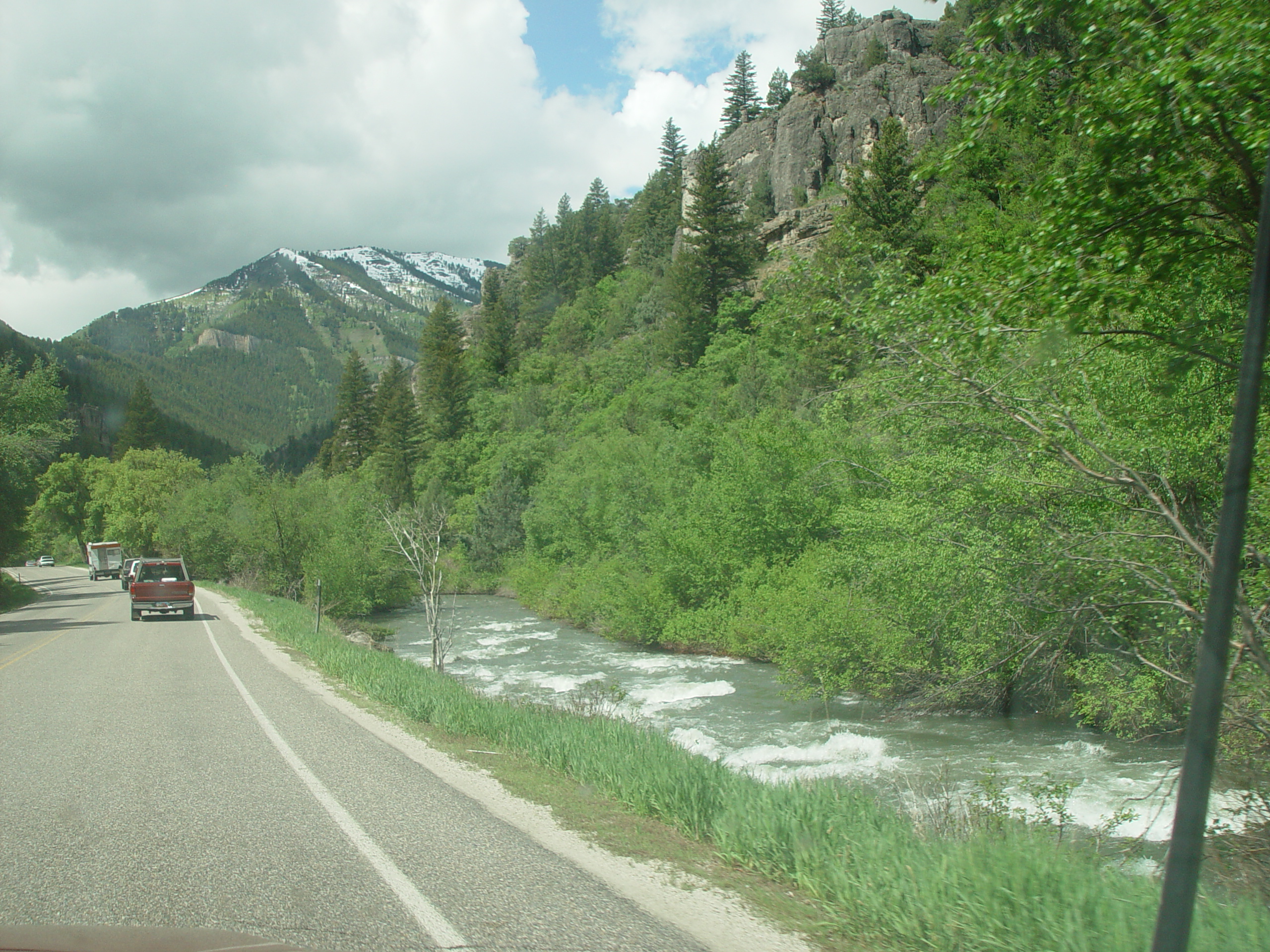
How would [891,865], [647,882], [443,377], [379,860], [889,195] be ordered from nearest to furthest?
[891,865] → [647,882] → [379,860] → [889,195] → [443,377]

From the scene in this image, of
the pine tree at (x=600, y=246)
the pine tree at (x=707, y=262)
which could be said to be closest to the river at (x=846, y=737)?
the pine tree at (x=707, y=262)

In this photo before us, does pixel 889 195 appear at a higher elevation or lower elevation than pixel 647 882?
higher

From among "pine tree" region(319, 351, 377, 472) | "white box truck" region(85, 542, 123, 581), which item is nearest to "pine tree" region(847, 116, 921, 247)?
"pine tree" region(319, 351, 377, 472)

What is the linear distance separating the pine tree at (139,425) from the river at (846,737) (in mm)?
88474

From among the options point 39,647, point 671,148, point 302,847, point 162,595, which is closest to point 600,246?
point 671,148

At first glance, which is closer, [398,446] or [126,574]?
[126,574]

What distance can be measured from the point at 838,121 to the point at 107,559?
7389 cm

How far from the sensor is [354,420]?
276 feet

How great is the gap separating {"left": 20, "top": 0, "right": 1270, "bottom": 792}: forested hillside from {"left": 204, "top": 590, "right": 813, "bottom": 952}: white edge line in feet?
11.8

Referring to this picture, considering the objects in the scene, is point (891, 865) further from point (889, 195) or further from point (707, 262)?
point (707, 262)

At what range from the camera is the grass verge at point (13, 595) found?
36.0 m

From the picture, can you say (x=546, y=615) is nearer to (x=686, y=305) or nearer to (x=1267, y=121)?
(x=686, y=305)

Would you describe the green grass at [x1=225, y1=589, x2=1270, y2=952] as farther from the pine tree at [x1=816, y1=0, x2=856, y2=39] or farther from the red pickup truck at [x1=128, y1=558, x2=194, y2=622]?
the pine tree at [x1=816, y1=0, x2=856, y2=39]

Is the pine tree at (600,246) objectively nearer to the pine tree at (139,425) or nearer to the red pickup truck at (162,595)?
the pine tree at (139,425)
